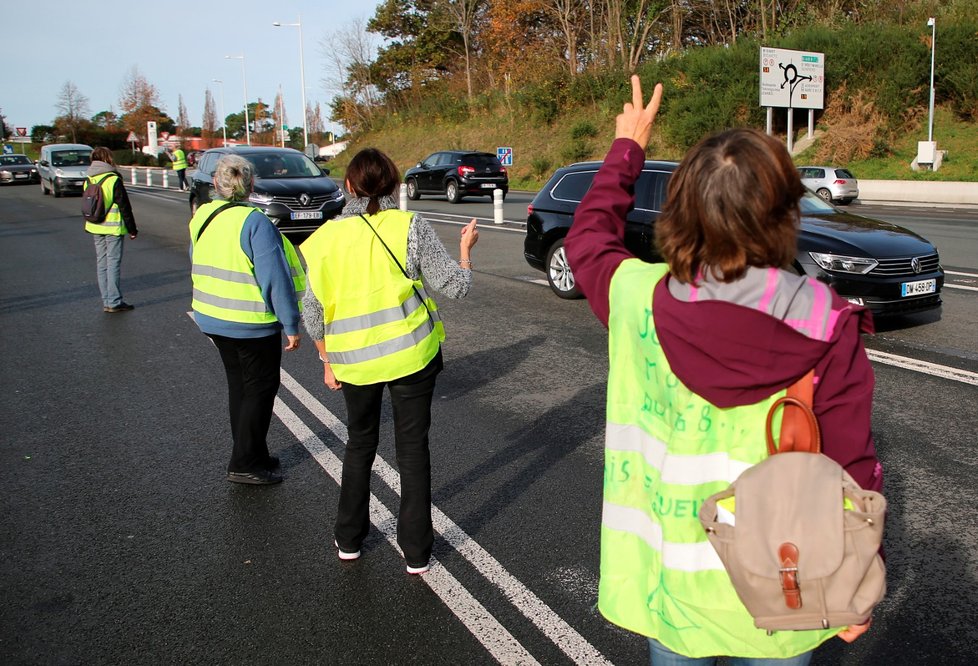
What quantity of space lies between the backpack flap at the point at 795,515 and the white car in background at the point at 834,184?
2728 cm

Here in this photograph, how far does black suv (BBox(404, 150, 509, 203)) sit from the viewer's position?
89.8 ft

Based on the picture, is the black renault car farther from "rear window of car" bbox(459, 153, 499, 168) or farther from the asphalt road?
"rear window of car" bbox(459, 153, 499, 168)

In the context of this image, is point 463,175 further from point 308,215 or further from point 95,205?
point 95,205

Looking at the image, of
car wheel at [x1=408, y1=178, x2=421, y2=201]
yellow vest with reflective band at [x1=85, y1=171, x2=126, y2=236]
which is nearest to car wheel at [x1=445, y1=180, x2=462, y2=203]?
car wheel at [x1=408, y1=178, x2=421, y2=201]

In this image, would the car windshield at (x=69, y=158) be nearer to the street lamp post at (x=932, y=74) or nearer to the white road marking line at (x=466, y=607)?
the street lamp post at (x=932, y=74)

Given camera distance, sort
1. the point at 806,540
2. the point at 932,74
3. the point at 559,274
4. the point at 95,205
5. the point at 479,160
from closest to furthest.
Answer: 1. the point at 806,540
2. the point at 95,205
3. the point at 559,274
4. the point at 479,160
5. the point at 932,74

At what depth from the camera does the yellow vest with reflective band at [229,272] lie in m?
4.69

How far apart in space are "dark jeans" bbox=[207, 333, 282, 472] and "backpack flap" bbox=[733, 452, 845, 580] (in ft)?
12.1

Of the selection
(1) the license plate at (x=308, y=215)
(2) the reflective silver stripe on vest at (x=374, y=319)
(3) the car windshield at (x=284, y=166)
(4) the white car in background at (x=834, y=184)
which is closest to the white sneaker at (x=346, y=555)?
(2) the reflective silver stripe on vest at (x=374, y=319)

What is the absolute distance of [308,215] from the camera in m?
16.4

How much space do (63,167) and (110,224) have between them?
26021mm

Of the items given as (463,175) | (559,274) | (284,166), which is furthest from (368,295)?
(463,175)

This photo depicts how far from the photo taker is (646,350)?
1.84 meters

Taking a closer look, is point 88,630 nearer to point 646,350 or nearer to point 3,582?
point 3,582
